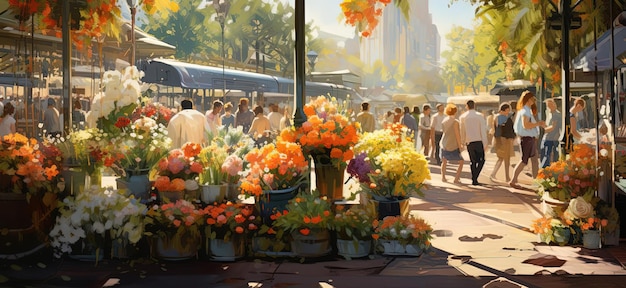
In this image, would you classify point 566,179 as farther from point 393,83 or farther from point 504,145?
point 393,83

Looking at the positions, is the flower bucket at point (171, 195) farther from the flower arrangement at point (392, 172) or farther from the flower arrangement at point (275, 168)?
the flower arrangement at point (392, 172)

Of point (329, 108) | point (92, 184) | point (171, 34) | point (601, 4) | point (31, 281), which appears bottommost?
point (31, 281)

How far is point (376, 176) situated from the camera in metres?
7.88

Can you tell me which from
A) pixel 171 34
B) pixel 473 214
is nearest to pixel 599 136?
pixel 473 214

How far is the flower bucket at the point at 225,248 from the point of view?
7.16 m

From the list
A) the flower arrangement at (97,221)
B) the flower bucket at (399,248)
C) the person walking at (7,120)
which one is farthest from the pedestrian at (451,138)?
the flower arrangement at (97,221)

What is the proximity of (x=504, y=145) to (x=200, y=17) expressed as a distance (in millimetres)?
28052

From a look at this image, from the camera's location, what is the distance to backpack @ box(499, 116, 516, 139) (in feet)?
48.6

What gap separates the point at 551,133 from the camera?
14.1 meters

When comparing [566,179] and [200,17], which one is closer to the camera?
[566,179]

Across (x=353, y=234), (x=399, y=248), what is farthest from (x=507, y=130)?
(x=353, y=234)

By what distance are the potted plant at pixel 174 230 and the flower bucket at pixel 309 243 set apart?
900 millimetres

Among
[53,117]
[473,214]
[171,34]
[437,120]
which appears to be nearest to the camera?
[473,214]

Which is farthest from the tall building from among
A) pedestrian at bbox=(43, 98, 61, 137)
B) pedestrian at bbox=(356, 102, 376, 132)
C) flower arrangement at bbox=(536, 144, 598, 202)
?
flower arrangement at bbox=(536, 144, 598, 202)
